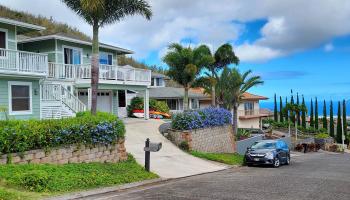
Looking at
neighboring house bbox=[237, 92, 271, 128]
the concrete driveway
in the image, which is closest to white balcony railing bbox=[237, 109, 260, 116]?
neighboring house bbox=[237, 92, 271, 128]

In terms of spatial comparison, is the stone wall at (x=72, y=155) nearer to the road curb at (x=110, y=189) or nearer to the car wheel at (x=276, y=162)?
the road curb at (x=110, y=189)

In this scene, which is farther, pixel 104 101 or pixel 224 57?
pixel 224 57

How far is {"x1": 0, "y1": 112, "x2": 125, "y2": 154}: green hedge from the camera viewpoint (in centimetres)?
1238

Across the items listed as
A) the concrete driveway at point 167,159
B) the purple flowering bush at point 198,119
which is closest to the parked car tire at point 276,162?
the concrete driveway at point 167,159

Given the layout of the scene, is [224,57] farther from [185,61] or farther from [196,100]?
[196,100]

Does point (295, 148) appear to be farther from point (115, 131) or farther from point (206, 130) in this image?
point (115, 131)

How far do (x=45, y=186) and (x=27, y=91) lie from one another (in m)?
14.2

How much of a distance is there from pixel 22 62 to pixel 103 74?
314 inches

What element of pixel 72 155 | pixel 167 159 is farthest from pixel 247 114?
pixel 72 155

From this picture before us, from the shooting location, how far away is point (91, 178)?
12469mm

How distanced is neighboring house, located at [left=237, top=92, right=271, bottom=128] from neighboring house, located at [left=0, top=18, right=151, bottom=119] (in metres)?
25.7

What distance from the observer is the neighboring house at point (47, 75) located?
22.5m

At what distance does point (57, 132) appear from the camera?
13.9 metres

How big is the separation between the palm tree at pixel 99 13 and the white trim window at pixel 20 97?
581cm
